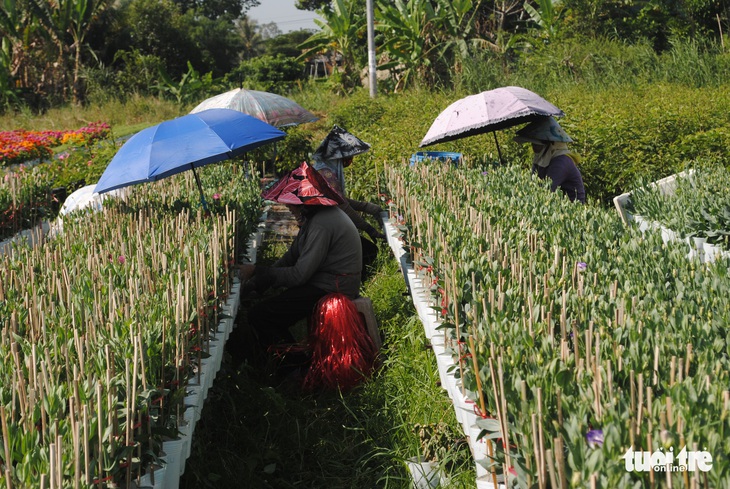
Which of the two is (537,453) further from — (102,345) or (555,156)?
(555,156)

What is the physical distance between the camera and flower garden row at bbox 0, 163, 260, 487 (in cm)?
231

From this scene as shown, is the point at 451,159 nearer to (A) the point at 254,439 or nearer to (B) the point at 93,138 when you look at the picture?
(A) the point at 254,439

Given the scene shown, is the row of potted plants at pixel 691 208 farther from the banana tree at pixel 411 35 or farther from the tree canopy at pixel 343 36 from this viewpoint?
the banana tree at pixel 411 35

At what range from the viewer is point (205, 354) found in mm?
3650

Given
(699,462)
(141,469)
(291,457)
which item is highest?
(699,462)

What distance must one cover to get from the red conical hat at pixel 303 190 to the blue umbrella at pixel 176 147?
0.66 meters

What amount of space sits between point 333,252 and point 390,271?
73.9 inches

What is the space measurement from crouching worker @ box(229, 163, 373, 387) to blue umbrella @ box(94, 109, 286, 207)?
0.74 meters

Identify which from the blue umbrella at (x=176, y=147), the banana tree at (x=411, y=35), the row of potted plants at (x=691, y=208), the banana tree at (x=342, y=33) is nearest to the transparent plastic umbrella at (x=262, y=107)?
the blue umbrella at (x=176, y=147)

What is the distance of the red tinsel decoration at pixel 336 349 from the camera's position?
474cm

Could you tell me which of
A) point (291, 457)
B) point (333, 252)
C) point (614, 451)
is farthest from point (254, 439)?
point (614, 451)

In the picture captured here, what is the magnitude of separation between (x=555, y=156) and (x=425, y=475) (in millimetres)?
3848

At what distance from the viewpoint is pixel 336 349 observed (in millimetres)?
4762

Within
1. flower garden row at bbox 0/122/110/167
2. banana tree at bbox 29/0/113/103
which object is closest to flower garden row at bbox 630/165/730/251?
flower garden row at bbox 0/122/110/167
